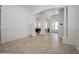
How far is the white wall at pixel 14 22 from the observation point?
8.84 feet

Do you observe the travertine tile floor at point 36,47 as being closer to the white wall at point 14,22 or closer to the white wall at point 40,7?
the white wall at point 14,22

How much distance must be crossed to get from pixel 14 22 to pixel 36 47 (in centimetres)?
83

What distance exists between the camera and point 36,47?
2.69 meters

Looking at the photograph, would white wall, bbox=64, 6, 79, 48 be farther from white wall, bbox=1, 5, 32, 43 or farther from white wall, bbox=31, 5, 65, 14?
white wall, bbox=1, 5, 32, 43

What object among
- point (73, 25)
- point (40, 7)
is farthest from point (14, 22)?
point (73, 25)

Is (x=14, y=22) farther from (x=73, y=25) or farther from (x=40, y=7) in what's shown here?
(x=73, y=25)

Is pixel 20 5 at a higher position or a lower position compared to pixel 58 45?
higher

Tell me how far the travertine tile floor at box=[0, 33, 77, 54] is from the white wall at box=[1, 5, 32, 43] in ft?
0.49

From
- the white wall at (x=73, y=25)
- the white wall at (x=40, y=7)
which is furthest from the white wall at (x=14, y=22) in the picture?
the white wall at (x=73, y=25)

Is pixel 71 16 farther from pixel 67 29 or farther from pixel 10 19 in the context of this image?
pixel 10 19

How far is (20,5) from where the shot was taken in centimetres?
268

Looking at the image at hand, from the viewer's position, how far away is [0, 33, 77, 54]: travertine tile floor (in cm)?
266

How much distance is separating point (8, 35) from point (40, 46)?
84cm
